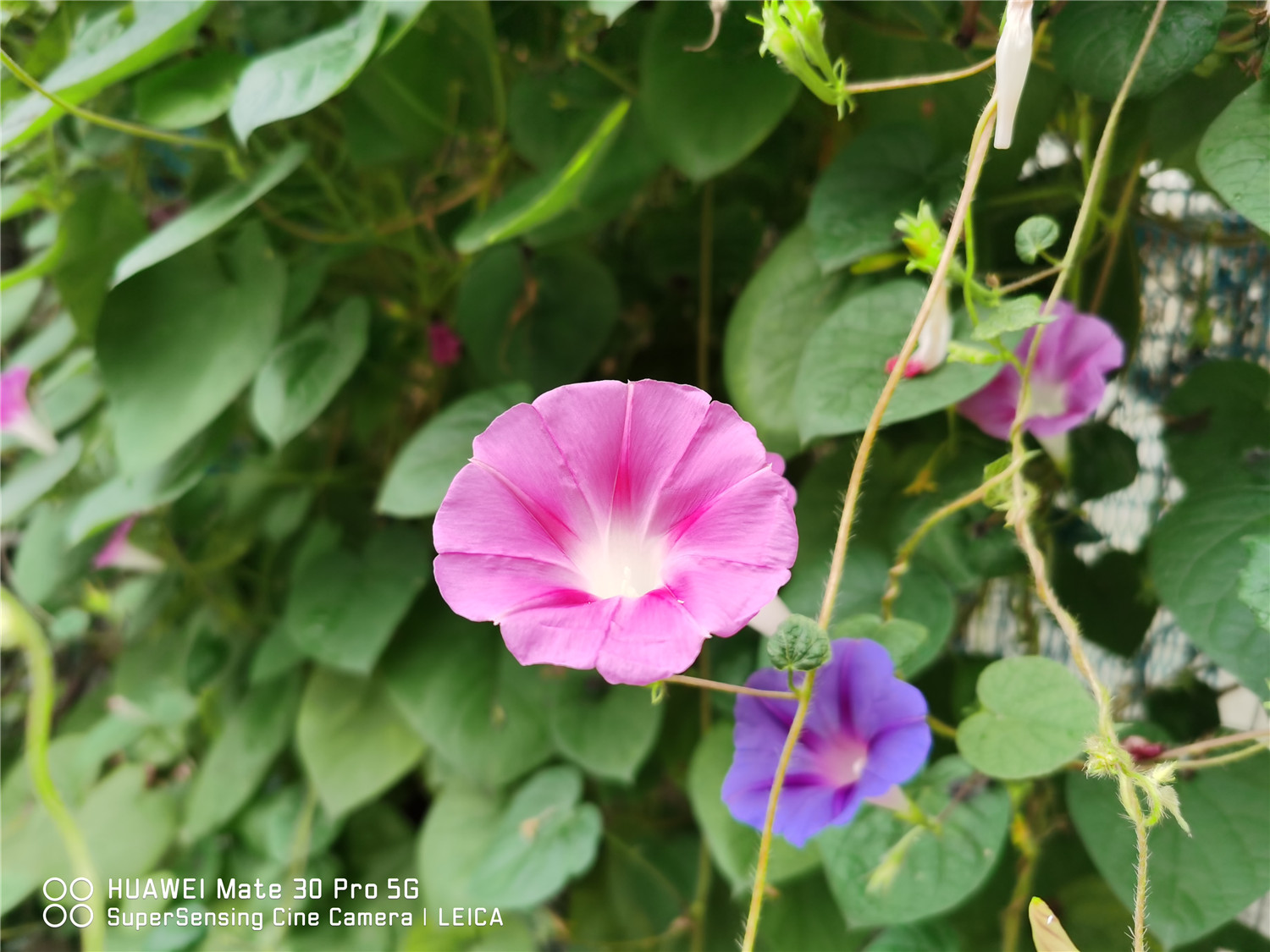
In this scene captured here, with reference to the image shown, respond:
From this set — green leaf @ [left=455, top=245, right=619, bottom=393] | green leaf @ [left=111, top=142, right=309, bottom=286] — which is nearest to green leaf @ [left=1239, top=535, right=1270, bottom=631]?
green leaf @ [left=455, top=245, right=619, bottom=393]

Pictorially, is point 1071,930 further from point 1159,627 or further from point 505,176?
point 505,176

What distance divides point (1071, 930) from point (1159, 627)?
243 mm

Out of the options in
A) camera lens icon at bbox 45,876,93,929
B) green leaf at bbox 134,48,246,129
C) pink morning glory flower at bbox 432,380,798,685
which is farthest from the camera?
camera lens icon at bbox 45,876,93,929

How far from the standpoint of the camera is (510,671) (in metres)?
0.76

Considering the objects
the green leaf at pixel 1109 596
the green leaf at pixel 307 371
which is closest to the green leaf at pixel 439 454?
the green leaf at pixel 307 371

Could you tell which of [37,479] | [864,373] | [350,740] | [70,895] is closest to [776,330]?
[864,373]

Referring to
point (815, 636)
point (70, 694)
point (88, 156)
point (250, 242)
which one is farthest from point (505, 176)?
point (70, 694)

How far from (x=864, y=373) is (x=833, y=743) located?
0.20m

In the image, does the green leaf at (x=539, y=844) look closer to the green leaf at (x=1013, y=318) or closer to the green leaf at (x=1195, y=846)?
→ the green leaf at (x=1195, y=846)

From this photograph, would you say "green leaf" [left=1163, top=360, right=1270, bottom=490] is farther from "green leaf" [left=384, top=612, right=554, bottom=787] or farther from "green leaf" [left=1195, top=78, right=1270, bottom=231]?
"green leaf" [left=384, top=612, right=554, bottom=787]

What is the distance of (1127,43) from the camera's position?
437 millimetres

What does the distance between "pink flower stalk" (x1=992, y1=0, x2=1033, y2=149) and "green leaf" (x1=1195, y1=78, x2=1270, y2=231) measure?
14cm

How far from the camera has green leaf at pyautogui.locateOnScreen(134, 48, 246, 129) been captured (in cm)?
61

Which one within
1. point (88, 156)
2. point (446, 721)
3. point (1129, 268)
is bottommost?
point (446, 721)
